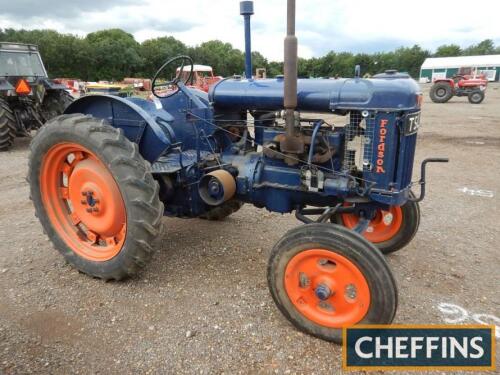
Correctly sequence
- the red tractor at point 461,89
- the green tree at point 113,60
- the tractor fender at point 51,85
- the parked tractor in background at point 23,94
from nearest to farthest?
1. the parked tractor in background at point 23,94
2. the tractor fender at point 51,85
3. the red tractor at point 461,89
4. the green tree at point 113,60

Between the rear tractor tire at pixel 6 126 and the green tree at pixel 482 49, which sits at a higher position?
the green tree at pixel 482 49

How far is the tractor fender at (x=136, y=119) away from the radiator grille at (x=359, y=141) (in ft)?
4.50

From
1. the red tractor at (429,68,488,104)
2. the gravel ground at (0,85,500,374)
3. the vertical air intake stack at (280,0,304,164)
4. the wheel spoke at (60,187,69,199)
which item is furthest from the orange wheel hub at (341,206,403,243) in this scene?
the red tractor at (429,68,488,104)

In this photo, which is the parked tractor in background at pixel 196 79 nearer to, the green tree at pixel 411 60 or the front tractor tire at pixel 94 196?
the front tractor tire at pixel 94 196

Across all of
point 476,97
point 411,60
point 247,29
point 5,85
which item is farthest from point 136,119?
point 411,60

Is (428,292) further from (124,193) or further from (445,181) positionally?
(445,181)

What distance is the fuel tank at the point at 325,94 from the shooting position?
2.36m

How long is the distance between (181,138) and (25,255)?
1.72 m

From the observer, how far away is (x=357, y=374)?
7.06 ft

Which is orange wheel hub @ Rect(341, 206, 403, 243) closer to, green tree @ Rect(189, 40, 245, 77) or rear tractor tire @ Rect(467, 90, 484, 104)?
rear tractor tire @ Rect(467, 90, 484, 104)

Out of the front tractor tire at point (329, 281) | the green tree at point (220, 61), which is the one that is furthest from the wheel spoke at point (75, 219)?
the green tree at point (220, 61)

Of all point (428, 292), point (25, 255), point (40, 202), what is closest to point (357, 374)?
point (428, 292)

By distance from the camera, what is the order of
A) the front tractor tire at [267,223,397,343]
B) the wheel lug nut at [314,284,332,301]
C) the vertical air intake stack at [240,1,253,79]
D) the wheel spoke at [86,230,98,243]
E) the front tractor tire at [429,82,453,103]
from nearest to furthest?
the front tractor tire at [267,223,397,343]
the wheel lug nut at [314,284,332,301]
the vertical air intake stack at [240,1,253,79]
the wheel spoke at [86,230,98,243]
the front tractor tire at [429,82,453,103]

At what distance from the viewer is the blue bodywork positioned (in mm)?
2441
